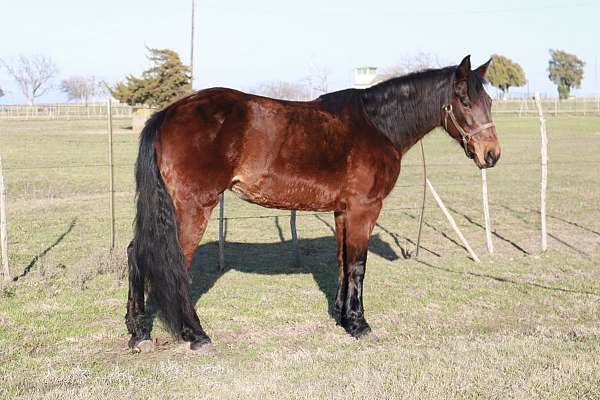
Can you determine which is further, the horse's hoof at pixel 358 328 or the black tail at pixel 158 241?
the horse's hoof at pixel 358 328

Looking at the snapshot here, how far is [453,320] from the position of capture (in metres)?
6.02

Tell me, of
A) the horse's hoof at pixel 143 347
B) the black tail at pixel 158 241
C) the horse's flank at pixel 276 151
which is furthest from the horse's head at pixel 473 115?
the horse's hoof at pixel 143 347

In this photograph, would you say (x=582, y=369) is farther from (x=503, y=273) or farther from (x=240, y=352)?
(x=503, y=273)

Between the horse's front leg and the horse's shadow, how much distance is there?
109cm

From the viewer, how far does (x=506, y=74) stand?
7319 cm

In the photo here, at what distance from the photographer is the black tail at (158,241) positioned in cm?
485

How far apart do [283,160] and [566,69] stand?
89.5 meters

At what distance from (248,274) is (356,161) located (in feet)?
10.1

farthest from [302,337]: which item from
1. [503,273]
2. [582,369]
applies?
[503,273]

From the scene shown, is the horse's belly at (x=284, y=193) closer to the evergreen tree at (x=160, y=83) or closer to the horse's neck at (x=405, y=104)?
the horse's neck at (x=405, y=104)

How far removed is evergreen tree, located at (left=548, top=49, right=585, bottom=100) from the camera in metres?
85.2

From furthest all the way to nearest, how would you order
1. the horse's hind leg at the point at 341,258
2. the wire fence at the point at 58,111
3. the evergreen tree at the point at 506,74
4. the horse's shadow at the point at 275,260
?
the evergreen tree at the point at 506,74 → the wire fence at the point at 58,111 → the horse's shadow at the point at 275,260 → the horse's hind leg at the point at 341,258

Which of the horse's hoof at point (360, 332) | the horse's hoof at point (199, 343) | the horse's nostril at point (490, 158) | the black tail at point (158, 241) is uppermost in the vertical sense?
the horse's nostril at point (490, 158)

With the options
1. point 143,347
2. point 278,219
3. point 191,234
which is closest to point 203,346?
point 143,347
